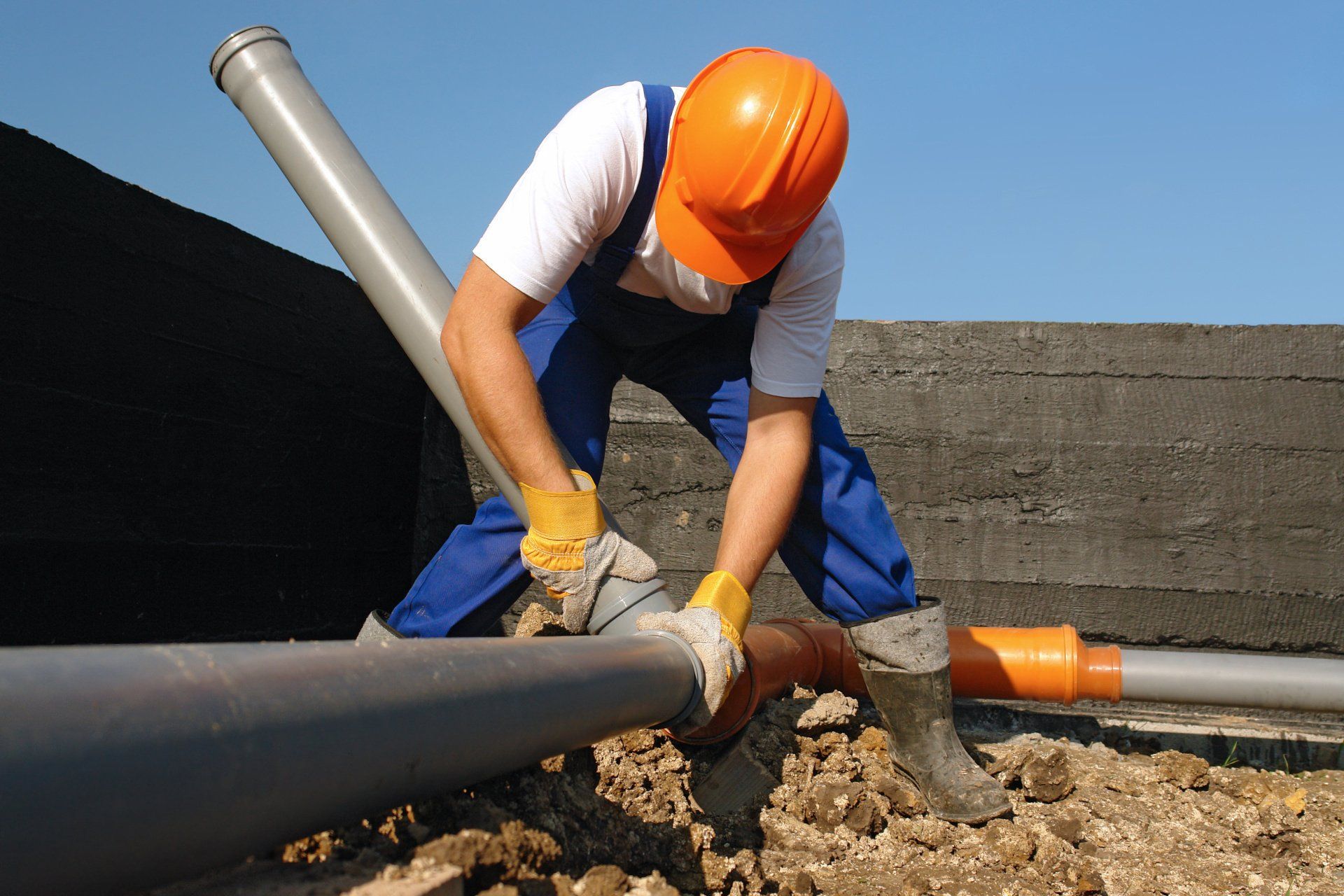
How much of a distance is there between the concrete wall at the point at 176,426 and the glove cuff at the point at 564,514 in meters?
1.21

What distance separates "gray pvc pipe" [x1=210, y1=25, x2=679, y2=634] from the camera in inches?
74.2

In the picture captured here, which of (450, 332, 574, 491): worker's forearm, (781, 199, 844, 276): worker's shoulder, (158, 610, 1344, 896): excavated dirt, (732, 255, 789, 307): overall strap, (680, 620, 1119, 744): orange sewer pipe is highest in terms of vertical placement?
(781, 199, 844, 276): worker's shoulder

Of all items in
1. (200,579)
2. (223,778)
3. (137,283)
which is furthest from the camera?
(200,579)

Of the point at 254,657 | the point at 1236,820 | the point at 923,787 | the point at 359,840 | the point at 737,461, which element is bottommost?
the point at 1236,820

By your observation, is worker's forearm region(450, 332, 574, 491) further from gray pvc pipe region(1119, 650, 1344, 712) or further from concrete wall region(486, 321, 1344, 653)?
gray pvc pipe region(1119, 650, 1344, 712)

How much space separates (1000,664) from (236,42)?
7.79ft

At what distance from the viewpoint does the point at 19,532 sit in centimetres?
212

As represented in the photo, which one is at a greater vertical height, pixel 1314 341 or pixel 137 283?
pixel 137 283

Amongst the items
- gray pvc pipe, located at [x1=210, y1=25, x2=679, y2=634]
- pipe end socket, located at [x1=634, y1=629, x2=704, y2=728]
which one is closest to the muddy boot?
gray pvc pipe, located at [x1=210, y1=25, x2=679, y2=634]

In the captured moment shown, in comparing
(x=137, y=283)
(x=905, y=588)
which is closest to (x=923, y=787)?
(x=905, y=588)

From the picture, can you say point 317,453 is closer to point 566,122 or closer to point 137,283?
point 137,283

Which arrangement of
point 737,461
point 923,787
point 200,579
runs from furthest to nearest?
point 200,579 → point 737,461 → point 923,787

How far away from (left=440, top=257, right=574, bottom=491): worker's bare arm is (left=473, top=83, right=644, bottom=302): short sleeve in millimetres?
A: 43

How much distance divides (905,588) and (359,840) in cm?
137
